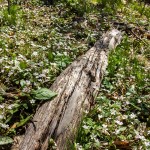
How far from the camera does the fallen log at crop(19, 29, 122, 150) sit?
3.37m

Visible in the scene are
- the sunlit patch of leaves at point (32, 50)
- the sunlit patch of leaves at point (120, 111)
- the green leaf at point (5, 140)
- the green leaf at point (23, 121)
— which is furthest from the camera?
the sunlit patch of leaves at point (32, 50)

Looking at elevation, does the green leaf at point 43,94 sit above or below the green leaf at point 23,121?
above

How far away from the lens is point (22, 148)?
10.4 ft

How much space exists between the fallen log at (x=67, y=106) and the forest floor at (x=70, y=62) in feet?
0.51

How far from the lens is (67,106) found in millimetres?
3986

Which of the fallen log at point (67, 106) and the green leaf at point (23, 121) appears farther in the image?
the green leaf at point (23, 121)

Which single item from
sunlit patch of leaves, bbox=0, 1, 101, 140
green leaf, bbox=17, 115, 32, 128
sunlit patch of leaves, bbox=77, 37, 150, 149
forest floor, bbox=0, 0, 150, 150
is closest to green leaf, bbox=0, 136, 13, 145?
forest floor, bbox=0, 0, 150, 150

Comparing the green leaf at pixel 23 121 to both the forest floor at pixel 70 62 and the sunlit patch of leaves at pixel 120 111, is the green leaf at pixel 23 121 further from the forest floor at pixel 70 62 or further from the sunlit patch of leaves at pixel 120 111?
the sunlit patch of leaves at pixel 120 111

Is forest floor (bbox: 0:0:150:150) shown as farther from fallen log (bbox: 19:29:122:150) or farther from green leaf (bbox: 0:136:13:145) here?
fallen log (bbox: 19:29:122:150)

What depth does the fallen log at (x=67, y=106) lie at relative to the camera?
3.37 meters

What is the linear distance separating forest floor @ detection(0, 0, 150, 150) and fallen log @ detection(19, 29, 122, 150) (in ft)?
0.51

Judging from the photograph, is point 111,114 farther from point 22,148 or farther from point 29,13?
point 29,13

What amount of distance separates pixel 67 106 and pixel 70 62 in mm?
1984

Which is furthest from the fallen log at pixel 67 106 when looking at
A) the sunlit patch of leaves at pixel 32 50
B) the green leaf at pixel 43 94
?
the sunlit patch of leaves at pixel 32 50
